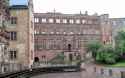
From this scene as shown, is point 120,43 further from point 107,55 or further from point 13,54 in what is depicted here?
point 13,54

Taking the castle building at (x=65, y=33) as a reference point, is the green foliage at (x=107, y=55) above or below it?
below

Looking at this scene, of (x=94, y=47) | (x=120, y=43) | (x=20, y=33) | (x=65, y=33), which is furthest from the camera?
(x=65, y=33)

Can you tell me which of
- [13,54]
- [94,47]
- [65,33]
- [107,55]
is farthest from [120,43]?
[65,33]

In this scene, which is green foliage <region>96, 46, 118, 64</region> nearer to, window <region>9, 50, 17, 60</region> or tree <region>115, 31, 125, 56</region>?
tree <region>115, 31, 125, 56</region>

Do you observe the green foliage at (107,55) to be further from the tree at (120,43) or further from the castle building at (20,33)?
the castle building at (20,33)

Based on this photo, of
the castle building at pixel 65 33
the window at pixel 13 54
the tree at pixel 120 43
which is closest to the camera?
the window at pixel 13 54

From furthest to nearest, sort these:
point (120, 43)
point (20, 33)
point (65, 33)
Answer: point (65, 33)
point (120, 43)
point (20, 33)

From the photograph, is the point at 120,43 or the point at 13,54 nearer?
the point at 13,54

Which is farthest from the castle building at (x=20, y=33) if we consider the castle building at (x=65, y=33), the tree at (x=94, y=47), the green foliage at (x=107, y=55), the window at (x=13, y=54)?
the castle building at (x=65, y=33)

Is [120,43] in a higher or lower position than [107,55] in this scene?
higher

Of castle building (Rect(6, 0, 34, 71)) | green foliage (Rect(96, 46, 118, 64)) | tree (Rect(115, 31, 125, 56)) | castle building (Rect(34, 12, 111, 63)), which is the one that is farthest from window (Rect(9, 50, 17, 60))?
castle building (Rect(34, 12, 111, 63))

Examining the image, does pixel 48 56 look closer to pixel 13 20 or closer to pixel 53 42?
pixel 53 42

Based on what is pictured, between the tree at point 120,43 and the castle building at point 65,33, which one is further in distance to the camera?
the castle building at point 65,33

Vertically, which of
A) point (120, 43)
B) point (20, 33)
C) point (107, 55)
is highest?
point (20, 33)
